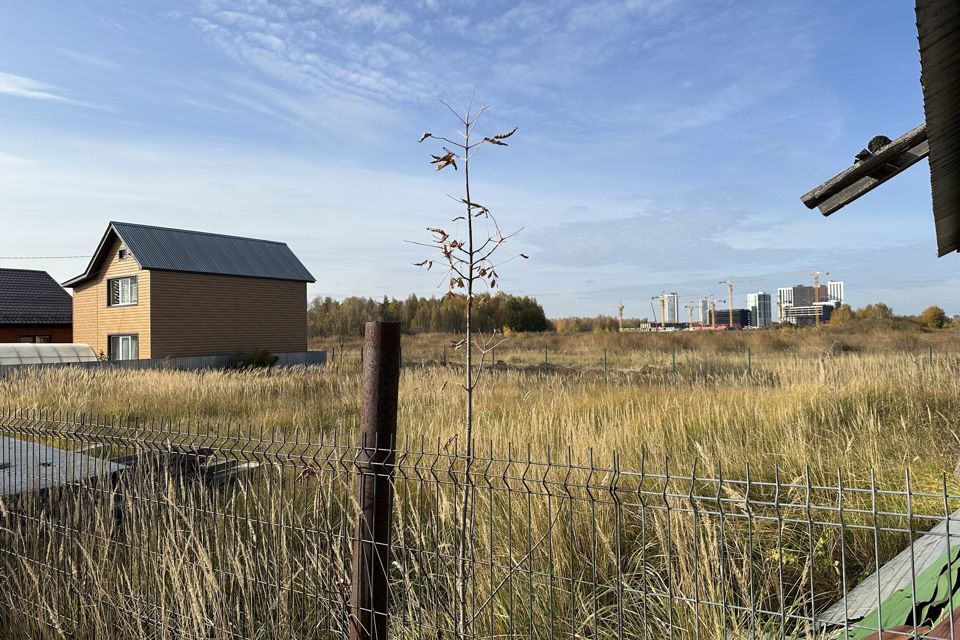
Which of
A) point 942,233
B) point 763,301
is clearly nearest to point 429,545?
point 942,233

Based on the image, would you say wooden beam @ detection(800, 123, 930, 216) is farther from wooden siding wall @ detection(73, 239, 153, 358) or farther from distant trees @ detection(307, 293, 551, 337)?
distant trees @ detection(307, 293, 551, 337)

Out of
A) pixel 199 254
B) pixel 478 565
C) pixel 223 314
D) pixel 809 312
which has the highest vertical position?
pixel 199 254

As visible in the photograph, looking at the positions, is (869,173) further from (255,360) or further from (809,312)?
(809,312)

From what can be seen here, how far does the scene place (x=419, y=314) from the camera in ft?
269

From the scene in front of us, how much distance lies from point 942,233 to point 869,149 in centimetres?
129

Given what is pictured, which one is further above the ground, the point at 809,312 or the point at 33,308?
the point at 809,312

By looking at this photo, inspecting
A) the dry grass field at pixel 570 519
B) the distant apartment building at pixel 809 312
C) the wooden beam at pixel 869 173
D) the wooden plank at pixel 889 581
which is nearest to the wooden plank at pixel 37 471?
the dry grass field at pixel 570 519

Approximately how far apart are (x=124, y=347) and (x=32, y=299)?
1006cm

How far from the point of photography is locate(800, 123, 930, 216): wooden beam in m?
3.72

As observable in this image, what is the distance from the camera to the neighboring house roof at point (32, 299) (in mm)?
30641

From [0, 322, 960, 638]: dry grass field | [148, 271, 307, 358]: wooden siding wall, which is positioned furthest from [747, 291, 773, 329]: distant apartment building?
[0, 322, 960, 638]: dry grass field

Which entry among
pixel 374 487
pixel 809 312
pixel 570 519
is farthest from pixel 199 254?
pixel 809 312

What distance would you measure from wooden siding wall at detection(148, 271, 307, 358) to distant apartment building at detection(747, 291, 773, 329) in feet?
376

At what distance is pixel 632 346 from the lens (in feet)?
132
